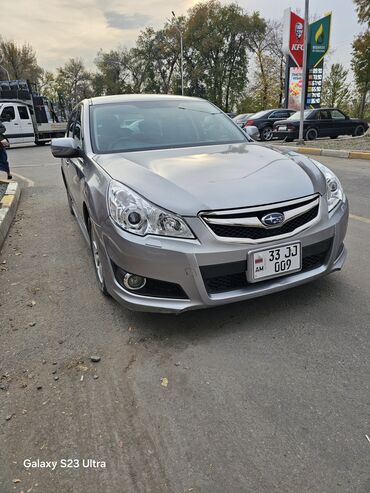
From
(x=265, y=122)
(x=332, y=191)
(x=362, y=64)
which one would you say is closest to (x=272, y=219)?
(x=332, y=191)

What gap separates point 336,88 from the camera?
37469 millimetres

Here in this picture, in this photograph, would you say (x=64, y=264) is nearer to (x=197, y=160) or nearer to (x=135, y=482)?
(x=197, y=160)

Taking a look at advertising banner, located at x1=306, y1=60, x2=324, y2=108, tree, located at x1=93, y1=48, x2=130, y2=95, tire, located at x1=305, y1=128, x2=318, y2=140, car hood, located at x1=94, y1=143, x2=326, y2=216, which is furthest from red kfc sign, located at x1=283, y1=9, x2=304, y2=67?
tree, located at x1=93, y1=48, x2=130, y2=95

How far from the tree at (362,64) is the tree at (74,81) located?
4787cm

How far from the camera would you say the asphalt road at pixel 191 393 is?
1678 mm

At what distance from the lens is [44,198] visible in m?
7.54

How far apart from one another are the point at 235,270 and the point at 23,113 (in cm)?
2093

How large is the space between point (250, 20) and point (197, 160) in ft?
149

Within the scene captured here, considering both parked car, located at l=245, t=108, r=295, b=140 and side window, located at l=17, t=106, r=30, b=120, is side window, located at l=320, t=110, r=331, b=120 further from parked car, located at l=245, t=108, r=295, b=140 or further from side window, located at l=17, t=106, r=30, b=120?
side window, located at l=17, t=106, r=30, b=120

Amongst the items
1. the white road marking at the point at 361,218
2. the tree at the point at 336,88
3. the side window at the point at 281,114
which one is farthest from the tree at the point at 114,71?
the white road marking at the point at 361,218

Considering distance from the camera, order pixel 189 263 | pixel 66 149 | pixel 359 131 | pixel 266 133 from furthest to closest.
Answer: pixel 266 133 → pixel 359 131 → pixel 66 149 → pixel 189 263

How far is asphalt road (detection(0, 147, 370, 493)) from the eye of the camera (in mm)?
1678

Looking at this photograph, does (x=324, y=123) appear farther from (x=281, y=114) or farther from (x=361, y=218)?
(x=361, y=218)

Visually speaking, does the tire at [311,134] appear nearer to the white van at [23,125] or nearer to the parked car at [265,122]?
the parked car at [265,122]
